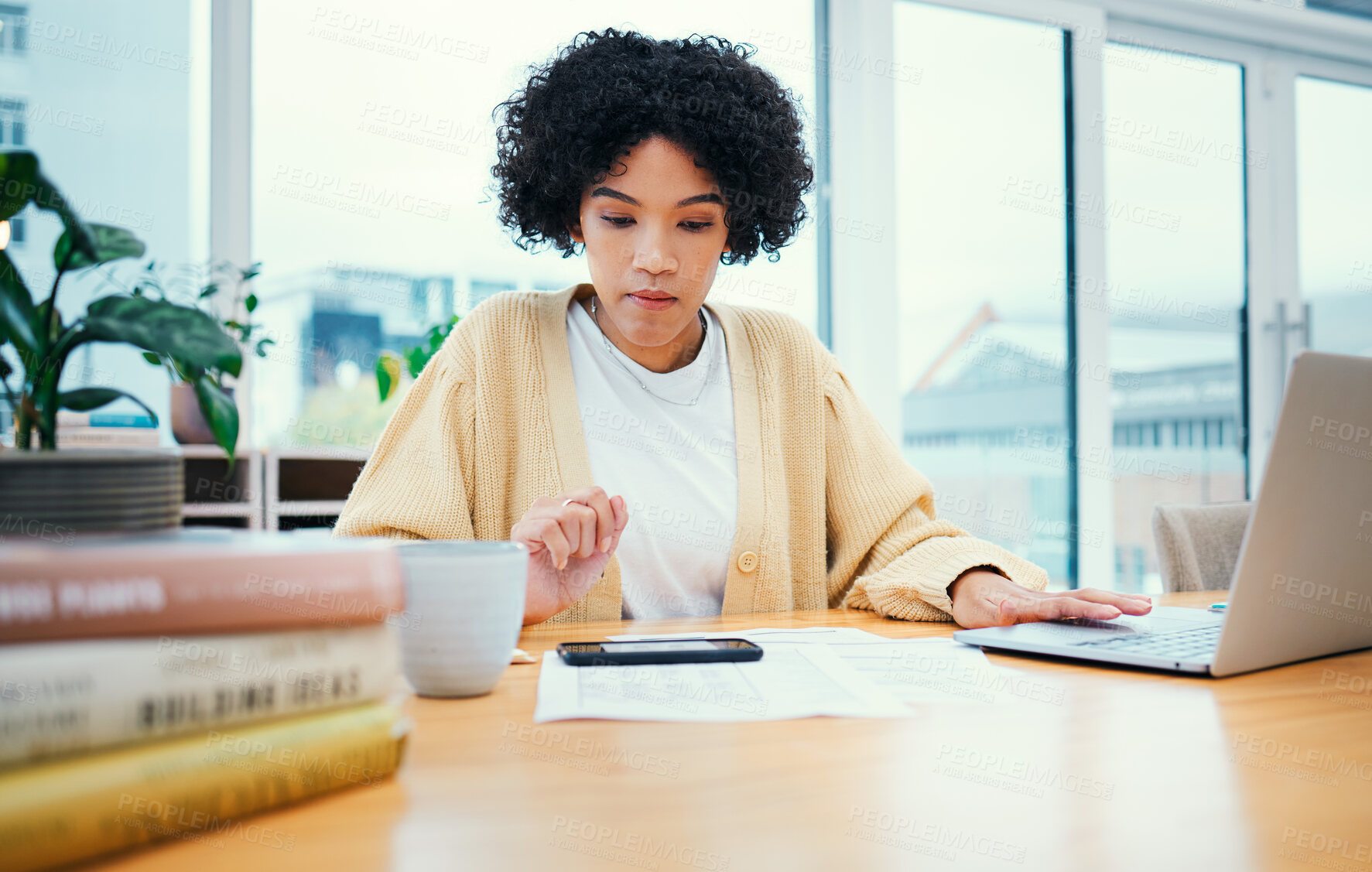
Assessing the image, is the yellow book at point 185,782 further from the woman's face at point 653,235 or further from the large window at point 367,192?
the large window at point 367,192

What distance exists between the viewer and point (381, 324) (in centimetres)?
265

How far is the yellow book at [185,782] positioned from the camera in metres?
0.31

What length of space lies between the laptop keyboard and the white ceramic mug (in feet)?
1.63

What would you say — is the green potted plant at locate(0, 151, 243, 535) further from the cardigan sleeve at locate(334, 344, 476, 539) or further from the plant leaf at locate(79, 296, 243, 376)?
the cardigan sleeve at locate(334, 344, 476, 539)

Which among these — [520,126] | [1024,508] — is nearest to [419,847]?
[520,126]

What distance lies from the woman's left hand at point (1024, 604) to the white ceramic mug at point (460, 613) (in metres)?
0.57

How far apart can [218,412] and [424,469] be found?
61 cm

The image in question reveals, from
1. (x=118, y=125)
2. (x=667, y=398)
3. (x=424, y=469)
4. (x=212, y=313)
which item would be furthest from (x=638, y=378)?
(x=118, y=125)

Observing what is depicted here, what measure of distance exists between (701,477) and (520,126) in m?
0.63

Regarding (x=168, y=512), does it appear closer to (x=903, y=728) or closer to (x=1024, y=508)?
(x=903, y=728)

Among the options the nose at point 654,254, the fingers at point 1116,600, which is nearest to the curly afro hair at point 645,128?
the nose at point 654,254

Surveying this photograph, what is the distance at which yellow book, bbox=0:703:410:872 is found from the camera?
310 mm

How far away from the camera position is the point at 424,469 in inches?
42.8

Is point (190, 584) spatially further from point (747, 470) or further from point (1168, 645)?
point (747, 470)
